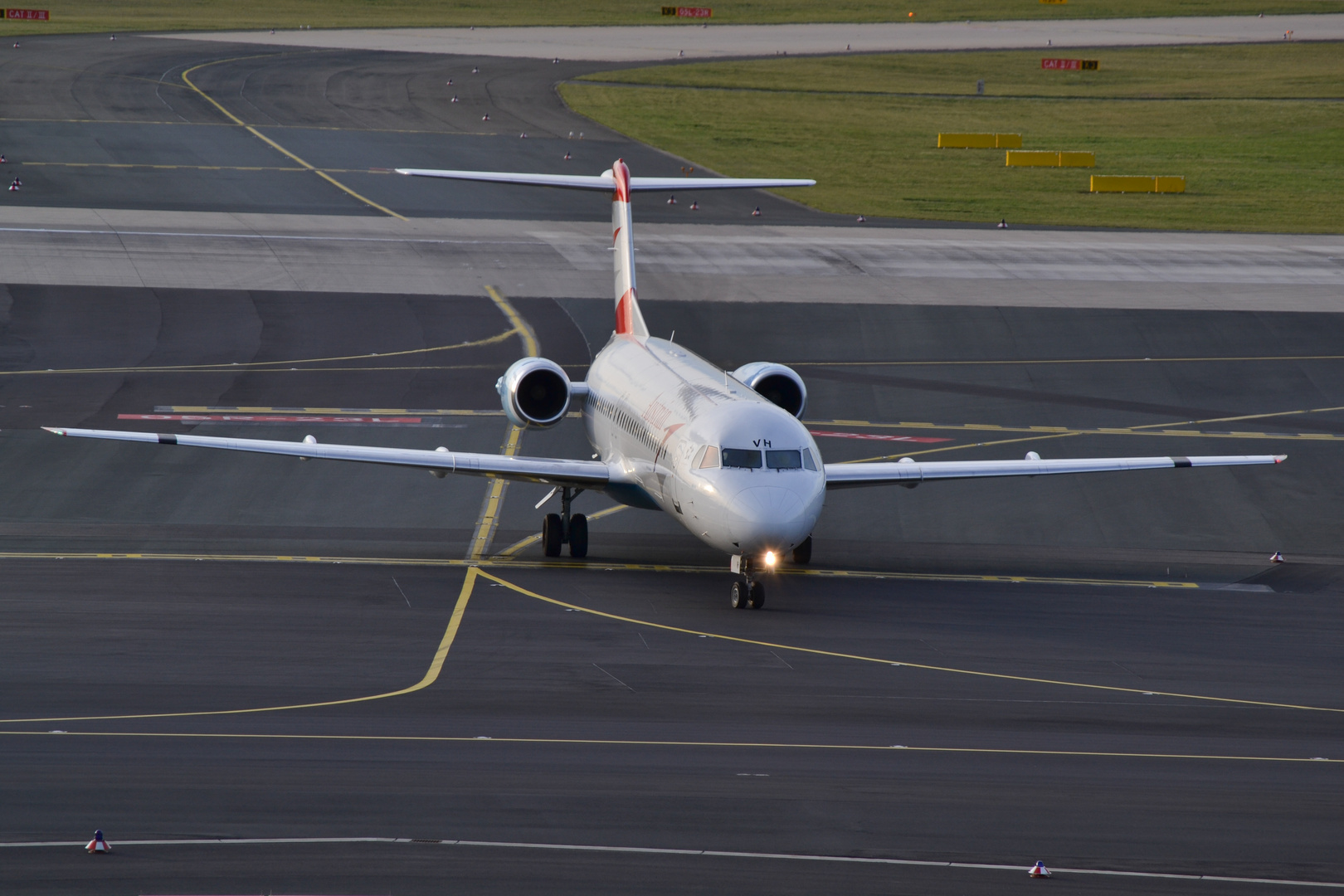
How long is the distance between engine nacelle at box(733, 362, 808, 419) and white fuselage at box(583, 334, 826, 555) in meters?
1.37

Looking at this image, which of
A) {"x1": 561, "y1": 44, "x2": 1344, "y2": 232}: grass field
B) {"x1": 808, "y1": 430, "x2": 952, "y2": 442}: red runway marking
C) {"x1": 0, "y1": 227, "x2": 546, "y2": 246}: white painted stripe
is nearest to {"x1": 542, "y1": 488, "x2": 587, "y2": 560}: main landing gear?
{"x1": 808, "y1": 430, "x2": 952, "y2": 442}: red runway marking

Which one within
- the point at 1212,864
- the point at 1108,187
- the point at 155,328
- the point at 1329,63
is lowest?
the point at 1212,864

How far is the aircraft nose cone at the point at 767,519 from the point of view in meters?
24.5

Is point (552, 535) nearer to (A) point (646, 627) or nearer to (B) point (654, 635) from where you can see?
(A) point (646, 627)

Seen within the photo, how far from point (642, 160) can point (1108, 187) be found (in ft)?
71.5

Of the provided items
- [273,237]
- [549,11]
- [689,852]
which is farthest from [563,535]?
[549,11]

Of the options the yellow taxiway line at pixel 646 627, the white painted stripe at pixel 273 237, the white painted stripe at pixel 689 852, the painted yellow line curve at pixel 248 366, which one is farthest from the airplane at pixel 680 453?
the white painted stripe at pixel 273 237

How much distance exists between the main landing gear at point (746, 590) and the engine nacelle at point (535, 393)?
22.0 feet

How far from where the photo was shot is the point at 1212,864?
50.9 ft

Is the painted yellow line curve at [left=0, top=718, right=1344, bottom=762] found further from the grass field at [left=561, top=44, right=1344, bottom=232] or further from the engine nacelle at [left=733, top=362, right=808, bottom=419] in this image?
the grass field at [left=561, top=44, right=1344, bottom=232]

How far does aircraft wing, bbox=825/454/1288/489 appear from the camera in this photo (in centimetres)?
2853

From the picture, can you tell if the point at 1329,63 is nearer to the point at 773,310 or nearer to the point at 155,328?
the point at 773,310

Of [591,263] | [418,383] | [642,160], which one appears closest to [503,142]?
[642,160]

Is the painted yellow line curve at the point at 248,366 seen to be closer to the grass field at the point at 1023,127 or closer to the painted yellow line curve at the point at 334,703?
the painted yellow line curve at the point at 334,703
